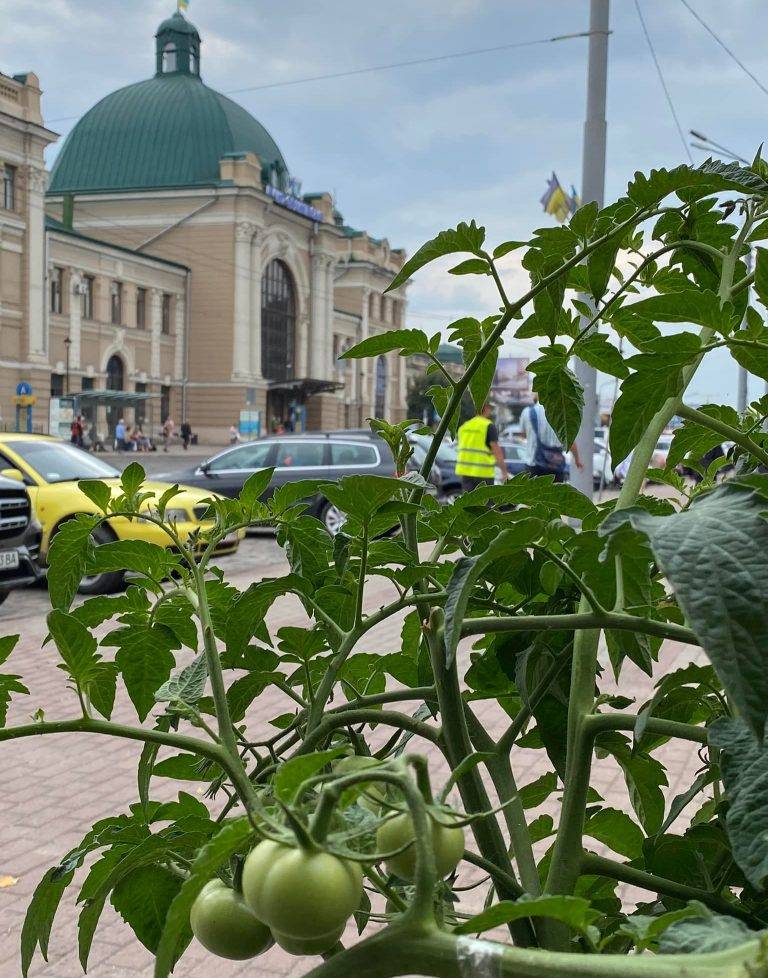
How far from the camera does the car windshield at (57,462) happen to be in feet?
38.6

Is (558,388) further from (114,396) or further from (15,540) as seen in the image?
(114,396)

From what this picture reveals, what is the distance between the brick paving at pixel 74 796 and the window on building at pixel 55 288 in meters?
43.4

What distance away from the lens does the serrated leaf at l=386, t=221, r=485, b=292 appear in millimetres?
999

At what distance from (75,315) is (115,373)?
188 inches

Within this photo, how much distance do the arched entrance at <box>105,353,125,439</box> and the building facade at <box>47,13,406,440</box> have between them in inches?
14.7

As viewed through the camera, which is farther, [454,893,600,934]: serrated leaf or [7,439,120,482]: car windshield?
[7,439,120,482]: car windshield

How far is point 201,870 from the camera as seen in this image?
0.64 metres

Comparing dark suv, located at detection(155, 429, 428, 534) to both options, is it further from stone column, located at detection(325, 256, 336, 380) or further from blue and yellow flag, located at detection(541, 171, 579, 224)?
stone column, located at detection(325, 256, 336, 380)

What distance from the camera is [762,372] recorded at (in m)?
0.97

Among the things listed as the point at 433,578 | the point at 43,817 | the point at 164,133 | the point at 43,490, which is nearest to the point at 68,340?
the point at 164,133

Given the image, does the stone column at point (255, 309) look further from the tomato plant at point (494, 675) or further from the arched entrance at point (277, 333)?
the tomato plant at point (494, 675)

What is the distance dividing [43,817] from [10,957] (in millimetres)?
1404

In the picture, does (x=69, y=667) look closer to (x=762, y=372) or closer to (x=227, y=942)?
(x=227, y=942)

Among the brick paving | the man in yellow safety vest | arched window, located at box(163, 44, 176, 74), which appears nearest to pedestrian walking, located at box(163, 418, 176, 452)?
arched window, located at box(163, 44, 176, 74)
